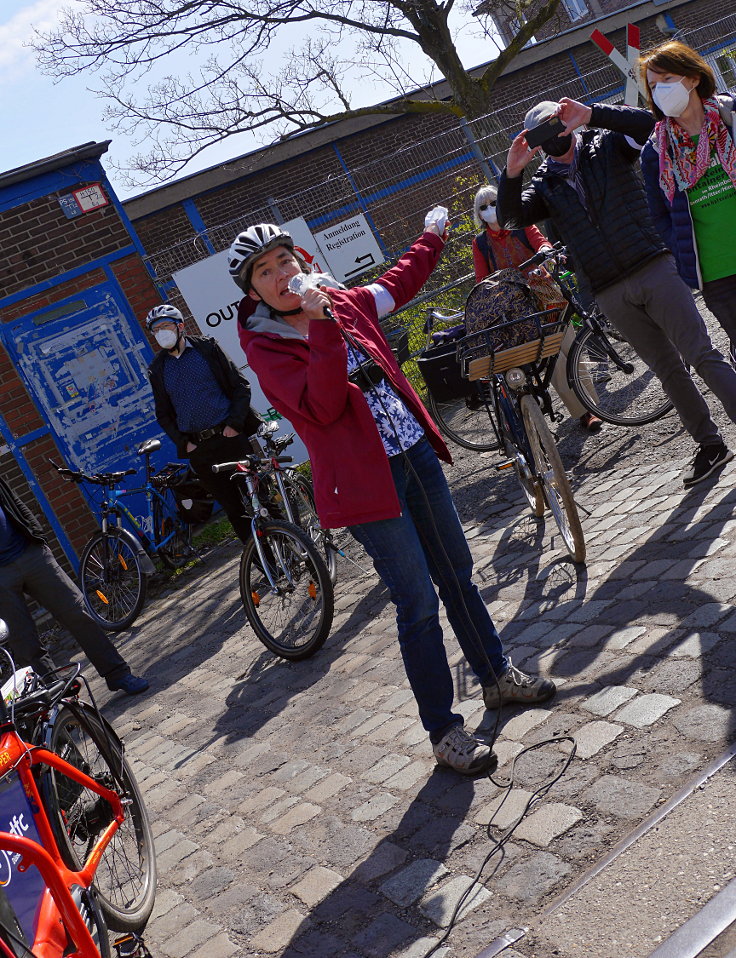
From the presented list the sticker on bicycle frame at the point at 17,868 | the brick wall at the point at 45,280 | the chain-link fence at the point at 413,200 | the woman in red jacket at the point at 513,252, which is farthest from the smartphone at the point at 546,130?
the brick wall at the point at 45,280

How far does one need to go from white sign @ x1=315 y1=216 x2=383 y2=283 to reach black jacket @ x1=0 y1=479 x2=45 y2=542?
5839 millimetres

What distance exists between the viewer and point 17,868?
2990 millimetres

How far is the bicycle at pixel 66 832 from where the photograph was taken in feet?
9.76

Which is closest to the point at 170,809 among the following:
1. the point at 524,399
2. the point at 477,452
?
the point at 524,399

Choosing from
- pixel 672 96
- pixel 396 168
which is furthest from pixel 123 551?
pixel 672 96

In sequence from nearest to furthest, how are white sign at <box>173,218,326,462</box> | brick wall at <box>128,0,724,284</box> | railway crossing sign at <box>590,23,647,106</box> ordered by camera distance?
railway crossing sign at <box>590,23,647,106</box> < white sign at <box>173,218,326,462</box> < brick wall at <box>128,0,724,284</box>

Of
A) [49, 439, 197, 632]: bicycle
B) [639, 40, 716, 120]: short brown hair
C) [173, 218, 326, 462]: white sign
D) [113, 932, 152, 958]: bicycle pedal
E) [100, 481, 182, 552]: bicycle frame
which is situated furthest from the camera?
[173, 218, 326, 462]: white sign

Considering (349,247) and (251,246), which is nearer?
(251,246)

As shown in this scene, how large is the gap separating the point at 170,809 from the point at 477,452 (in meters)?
4.62

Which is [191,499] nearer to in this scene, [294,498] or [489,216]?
[294,498]

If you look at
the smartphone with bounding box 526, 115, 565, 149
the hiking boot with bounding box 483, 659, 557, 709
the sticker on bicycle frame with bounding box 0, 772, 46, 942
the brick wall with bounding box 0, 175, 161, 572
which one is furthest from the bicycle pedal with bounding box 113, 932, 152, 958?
the brick wall with bounding box 0, 175, 161, 572

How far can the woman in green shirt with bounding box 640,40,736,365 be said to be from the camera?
4.61 meters

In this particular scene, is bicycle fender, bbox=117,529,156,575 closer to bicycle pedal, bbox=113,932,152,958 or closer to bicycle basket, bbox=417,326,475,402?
bicycle basket, bbox=417,326,475,402

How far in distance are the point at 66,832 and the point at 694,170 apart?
12.5ft
